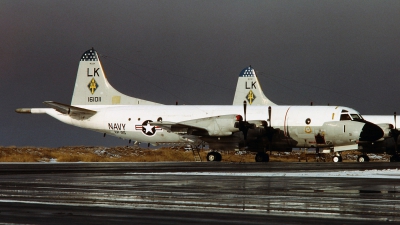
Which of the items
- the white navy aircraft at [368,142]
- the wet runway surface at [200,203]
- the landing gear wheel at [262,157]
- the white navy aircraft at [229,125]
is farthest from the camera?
the landing gear wheel at [262,157]

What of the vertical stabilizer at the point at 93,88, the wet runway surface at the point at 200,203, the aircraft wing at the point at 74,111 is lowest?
the wet runway surface at the point at 200,203

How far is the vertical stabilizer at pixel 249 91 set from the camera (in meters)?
73.8

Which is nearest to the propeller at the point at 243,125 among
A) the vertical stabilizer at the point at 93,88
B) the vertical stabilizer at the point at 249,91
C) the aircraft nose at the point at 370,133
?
the aircraft nose at the point at 370,133

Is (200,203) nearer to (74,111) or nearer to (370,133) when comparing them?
(370,133)

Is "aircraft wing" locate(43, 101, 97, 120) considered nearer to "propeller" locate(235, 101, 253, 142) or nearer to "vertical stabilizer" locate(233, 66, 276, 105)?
"propeller" locate(235, 101, 253, 142)

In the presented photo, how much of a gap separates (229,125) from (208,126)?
1901mm

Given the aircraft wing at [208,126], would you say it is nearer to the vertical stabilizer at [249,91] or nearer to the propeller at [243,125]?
the propeller at [243,125]

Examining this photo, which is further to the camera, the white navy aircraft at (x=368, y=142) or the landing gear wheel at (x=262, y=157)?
the landing gear wheel at (x=262, y=157)

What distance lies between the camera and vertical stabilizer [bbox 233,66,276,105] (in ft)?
242

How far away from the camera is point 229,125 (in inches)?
2026

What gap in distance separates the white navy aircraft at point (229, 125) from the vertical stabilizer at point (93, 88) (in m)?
0.97

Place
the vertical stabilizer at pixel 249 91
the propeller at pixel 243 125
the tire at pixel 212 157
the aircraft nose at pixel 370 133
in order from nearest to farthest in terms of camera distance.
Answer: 1. the aircraft nose at pixel 370 133
2. the propeller at pixel 243 125
3. the tire at pixel 212 157
4. the vertical stabilizer at pixel 249 91

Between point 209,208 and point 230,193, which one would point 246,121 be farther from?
point 209,208

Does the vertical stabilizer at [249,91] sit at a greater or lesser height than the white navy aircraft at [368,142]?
greater
